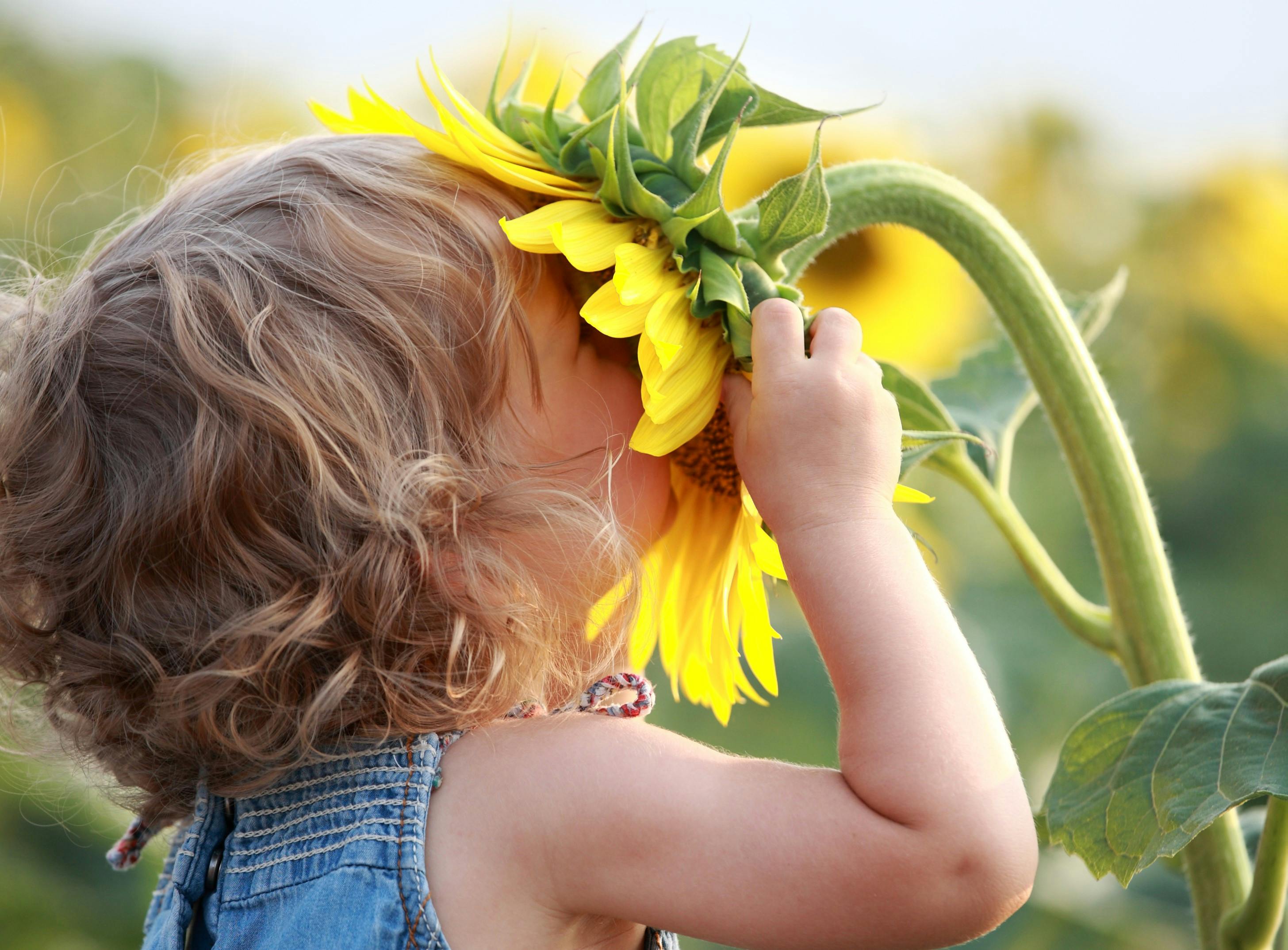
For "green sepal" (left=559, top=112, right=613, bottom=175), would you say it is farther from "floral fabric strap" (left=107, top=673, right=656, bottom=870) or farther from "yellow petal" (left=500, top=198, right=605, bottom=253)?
"floral fabric strap" (left=107, top=673, right=656, bottom=870)

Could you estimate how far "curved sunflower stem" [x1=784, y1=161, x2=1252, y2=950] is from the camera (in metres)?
0.73

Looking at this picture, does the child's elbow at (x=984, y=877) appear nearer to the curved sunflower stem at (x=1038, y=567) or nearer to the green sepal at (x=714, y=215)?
the curved sunflower stem at (x=1038, y=567)

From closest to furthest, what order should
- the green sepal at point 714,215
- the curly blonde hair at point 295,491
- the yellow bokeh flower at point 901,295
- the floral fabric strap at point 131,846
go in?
the green sepal at point 714,215, the curly blonde hair at point 295,491, the floral fabric strap at point 131,846, the yellow bokeh flower at point 901,295

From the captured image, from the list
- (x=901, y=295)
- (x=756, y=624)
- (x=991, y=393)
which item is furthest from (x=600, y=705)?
(x=901, y=295)

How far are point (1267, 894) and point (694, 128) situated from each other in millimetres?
541

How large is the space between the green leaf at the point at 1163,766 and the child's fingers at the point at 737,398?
264 millimetres

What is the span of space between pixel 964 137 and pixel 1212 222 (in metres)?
0.41

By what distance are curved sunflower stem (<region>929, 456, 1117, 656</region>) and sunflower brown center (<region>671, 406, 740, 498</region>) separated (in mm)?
164

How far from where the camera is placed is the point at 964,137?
1853 mm

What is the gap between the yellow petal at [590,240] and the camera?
65 cm

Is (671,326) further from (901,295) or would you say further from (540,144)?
(901,295)

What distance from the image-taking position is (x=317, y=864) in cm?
71

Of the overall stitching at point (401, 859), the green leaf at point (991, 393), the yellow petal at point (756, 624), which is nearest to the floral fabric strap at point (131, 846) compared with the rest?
the overall stitching at point (401, 859)

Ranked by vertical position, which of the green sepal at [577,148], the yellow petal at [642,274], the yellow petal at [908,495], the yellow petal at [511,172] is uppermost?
the green sepal at [577,148]
